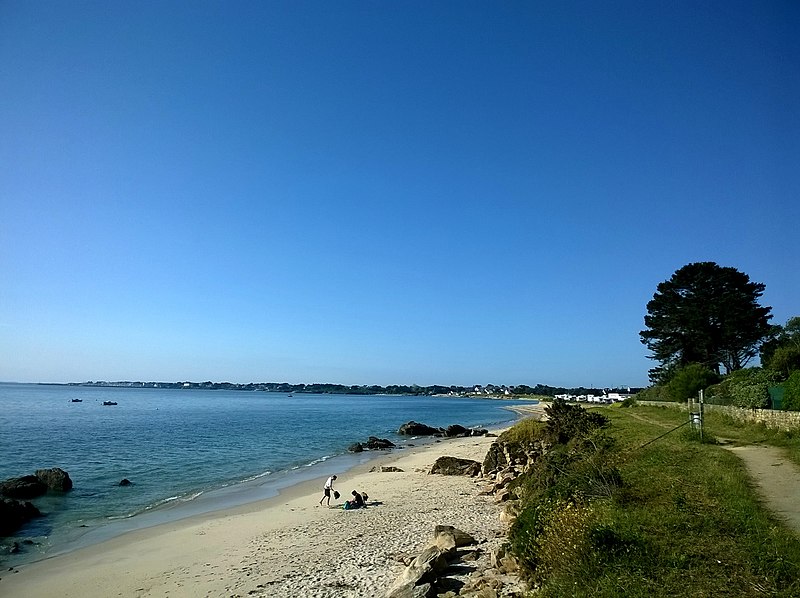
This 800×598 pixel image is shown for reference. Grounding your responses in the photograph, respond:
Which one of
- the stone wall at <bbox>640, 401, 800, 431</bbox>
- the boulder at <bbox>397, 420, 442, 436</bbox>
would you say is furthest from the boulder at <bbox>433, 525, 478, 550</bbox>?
the boulder at <bbox>397, 420, 442, 436</bbox>

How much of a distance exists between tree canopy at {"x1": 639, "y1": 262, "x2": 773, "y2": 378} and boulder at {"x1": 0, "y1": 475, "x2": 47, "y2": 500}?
51943mm

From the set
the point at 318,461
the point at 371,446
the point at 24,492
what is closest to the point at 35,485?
the point at 24,492

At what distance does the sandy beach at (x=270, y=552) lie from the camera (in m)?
12.7

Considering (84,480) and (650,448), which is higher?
(650,448)

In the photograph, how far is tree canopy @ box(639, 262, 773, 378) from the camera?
48875mm

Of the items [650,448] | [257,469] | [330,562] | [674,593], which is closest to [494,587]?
[674,593]

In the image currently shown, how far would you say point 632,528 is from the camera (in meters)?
8.80

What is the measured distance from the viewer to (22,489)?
25.6 metres

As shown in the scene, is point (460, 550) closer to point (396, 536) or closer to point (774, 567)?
point (396, 536)

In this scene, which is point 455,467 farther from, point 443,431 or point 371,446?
point 443,431

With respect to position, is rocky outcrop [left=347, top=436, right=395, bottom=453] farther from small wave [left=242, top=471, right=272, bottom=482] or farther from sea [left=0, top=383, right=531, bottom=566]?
small wave [left=242, top=471, right=272, bottom=482]

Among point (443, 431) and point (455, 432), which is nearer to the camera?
point (455, 432)

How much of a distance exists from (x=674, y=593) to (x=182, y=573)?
12.3m

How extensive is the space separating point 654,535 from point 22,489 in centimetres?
2844
